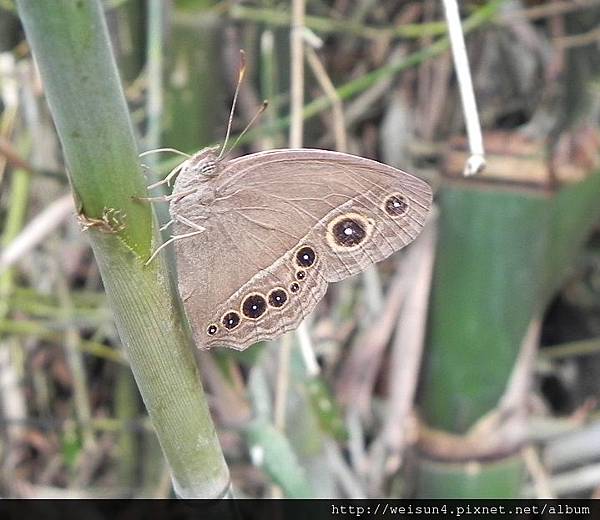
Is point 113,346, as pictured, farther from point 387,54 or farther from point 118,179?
point 118,179

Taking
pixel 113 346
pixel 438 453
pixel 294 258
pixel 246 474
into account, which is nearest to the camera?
pixel 294 258

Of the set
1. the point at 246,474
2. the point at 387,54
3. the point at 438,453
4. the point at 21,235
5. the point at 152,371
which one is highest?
the point at 152,371

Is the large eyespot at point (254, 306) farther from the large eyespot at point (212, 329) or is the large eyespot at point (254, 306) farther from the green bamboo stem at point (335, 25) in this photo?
the green bamboo stem at point (335, 25)

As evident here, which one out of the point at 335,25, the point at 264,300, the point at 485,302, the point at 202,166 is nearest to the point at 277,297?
the point at 264,300

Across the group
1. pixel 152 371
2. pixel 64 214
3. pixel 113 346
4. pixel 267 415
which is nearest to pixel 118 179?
pixel 152 371

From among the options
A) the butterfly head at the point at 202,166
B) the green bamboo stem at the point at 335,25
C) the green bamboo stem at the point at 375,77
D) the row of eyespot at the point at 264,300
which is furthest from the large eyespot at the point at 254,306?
the green bamboo stem at the point at 335,25

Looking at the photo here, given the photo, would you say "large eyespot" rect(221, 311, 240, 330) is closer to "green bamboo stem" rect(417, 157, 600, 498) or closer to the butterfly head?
the butterfly head
